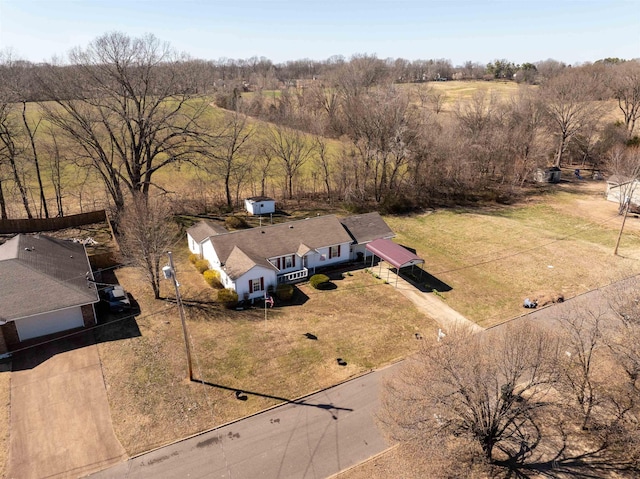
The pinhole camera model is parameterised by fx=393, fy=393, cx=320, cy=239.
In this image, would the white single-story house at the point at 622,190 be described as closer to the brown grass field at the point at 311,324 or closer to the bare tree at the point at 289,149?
the brown grass field at the point at 311,324

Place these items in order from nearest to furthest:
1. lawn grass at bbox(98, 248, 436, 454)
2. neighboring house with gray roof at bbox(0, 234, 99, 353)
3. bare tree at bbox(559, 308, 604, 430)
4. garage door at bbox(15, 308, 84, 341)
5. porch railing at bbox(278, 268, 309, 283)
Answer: bare tree at bbox(559, 308, 604, 430)
lawn grass at bbox(98, 248, 436, 454)
neighboring house with gray roof at bbox(0, 234, 99, 353)
garage door at bbox(15, 308, 84, 341)
porch railing at bbox(278, 268, 309, 283)

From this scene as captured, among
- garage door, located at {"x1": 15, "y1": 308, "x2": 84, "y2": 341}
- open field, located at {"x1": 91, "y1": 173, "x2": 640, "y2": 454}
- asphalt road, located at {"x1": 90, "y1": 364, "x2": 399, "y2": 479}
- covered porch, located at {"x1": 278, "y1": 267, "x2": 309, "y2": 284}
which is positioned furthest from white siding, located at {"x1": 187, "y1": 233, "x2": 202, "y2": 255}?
asphalt road, located at {"x1": 90, "y1": 364, "x2": 399, "y2": 479}

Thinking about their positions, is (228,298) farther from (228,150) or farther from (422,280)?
(228,150)

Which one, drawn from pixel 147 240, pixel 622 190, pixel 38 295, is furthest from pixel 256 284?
pixel 622 190

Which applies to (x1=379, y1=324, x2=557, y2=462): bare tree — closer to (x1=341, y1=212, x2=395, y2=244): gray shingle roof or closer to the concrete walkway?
the concrete walkway

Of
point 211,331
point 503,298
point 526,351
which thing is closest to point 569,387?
point 526,351

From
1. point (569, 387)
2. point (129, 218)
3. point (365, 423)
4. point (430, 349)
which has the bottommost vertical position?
point (365, 423)

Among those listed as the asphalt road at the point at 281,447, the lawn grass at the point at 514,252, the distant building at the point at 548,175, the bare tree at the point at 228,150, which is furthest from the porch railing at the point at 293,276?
the distant building at the point at 548,175

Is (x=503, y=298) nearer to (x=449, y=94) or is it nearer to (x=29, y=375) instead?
(x=29, y=375)
